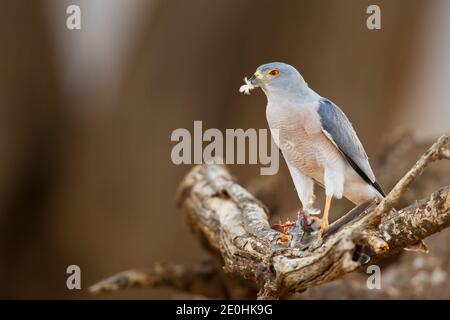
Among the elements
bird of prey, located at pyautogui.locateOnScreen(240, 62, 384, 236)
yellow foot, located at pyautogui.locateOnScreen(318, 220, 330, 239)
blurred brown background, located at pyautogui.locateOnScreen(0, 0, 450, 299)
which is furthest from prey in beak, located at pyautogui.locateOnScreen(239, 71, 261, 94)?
blurred brown background, located at pyautogui.locateOnScreen(0, 0, 450, 299)

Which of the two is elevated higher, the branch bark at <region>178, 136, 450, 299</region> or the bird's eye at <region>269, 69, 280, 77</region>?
the bird's eye at <region>269, 69, 280, 77</region>

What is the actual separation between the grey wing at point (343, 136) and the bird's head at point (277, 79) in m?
0.12

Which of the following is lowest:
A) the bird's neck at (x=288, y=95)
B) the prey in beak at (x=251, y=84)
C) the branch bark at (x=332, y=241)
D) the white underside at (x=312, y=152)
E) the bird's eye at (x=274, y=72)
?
the branch bark at (x=332, y=241)

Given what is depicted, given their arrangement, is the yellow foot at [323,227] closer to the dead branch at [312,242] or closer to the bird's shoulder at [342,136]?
the dead branch at [312,242]

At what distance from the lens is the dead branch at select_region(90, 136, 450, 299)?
177 centimetres

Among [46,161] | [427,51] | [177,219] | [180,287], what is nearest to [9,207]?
[46,161]

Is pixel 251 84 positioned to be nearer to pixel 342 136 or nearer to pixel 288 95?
pixel 288 95

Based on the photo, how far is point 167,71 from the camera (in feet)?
15.1

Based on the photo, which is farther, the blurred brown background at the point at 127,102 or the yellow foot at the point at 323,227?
the blurred brown background at the point at 127,102

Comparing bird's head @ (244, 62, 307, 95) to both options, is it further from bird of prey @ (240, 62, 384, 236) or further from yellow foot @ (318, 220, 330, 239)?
yellow foot @ (318, 220, 330, 239)

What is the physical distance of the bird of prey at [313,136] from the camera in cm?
203

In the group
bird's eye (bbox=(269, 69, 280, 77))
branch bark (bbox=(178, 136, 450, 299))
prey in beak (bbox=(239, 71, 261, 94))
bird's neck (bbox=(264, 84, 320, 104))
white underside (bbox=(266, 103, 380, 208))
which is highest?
bird's eye (bbox=(269, 69, 280, 77))

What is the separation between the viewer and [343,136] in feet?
6.86

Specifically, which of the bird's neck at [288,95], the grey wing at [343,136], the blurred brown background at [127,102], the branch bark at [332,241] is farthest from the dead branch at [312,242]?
the blurred brown background at [127,102]
